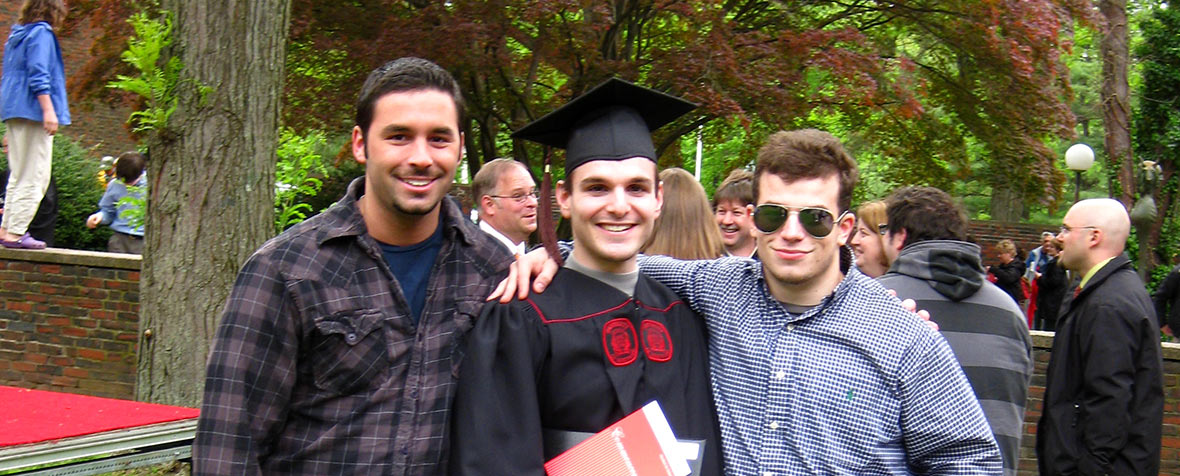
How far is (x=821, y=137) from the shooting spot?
8.98 feet

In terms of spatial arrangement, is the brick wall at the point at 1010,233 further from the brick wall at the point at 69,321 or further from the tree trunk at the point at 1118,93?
the brick wall at the point at 69,321

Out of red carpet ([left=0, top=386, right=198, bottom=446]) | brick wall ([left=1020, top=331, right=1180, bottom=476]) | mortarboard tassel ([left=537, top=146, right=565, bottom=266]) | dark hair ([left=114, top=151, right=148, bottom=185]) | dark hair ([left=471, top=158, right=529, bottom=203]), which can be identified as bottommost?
brick wall ([left=1020, top=331, right=1180, bottom=476])

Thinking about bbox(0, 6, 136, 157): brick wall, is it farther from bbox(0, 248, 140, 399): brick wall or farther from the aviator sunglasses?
the aviator sunglasses

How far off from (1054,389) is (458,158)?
11.4ft

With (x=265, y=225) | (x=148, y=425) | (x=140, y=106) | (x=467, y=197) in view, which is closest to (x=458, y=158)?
(x=148, y=425)

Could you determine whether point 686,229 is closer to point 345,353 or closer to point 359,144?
point 359,144

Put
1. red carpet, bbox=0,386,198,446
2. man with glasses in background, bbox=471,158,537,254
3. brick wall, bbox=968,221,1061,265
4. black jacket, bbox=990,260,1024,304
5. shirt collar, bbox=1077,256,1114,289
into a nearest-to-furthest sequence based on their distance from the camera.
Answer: red carpet, bbox=0,386,198,446, shirt collar, bbox=1077,256,1114,289, man with glasses in background, bbox=471,158,537,254, black jacket, bbox=990,260,1024,304, brick wall, bbox=968,221,1061,265

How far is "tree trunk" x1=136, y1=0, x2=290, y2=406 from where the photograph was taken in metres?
4.89

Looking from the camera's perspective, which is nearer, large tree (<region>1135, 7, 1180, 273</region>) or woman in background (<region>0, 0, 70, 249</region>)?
woman in background (<region>0, 0, 70, 249</region>)

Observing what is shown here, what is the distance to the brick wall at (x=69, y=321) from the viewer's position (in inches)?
317

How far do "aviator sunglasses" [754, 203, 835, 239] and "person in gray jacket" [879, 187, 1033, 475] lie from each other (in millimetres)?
1489

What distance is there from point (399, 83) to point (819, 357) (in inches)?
47.5

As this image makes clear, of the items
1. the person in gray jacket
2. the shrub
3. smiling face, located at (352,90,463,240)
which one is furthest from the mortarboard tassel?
the shrub

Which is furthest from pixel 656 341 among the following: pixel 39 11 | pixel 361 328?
pixel 39 11
